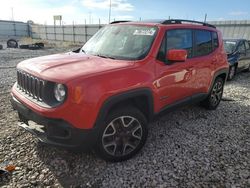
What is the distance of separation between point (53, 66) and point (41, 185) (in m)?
1.47

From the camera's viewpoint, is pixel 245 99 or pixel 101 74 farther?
pixel 245 99

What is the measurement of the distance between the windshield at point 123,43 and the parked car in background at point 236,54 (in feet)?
19.4

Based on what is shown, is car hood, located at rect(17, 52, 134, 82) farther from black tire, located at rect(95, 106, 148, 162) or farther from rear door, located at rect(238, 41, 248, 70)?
rear door, located at rect(238, 41, 248, 70)

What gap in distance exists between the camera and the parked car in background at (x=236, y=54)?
Answer: 869 centimetres

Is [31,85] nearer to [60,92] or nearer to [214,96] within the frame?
[60,92]

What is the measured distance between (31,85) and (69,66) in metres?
0.55

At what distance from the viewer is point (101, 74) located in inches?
108

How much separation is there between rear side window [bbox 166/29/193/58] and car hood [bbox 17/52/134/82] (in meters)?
0.92

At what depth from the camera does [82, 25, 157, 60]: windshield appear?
134 inches

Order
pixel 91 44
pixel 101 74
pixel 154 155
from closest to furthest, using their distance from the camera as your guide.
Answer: pixel 101 74
pixel 154 155
pixel 91 44

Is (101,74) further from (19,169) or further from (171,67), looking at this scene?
(19,169)

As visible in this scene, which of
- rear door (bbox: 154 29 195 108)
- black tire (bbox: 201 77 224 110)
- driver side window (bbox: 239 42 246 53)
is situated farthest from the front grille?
driver side window (bbox: 239 42 246 53)

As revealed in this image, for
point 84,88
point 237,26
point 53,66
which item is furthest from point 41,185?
point 237,26

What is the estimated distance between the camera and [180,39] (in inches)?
155
